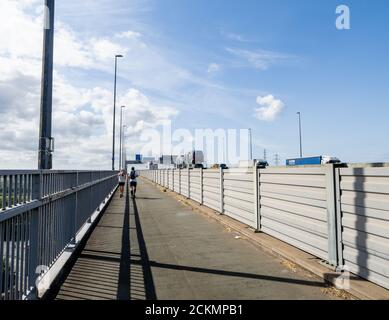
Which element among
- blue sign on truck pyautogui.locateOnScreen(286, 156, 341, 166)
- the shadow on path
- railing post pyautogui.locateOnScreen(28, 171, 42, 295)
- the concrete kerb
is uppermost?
blue sign on truck pyautogui.locateOnScreen(286, 156, 341, 166)

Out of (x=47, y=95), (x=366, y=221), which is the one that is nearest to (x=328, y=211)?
(x=366, y=221)

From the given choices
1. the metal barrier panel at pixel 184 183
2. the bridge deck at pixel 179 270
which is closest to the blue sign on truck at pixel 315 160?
the metal barrier panel at pixel 184 183

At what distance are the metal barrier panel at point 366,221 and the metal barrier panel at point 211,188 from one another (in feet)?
28.0

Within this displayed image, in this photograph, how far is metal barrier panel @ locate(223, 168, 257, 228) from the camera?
1037 centimetres

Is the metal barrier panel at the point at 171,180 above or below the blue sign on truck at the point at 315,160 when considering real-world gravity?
below

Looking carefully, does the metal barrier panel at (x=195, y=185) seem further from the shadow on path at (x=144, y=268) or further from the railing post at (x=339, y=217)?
the railing post at (x=339, y=217)

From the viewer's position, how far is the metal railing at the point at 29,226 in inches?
154

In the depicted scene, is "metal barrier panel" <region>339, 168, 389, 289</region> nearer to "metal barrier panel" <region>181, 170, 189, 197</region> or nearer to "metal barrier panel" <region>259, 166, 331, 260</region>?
"metal barrier panel" <region>259, 166, 331, 260</region>

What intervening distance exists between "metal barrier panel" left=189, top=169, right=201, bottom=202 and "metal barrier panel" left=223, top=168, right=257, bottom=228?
16.8 feet

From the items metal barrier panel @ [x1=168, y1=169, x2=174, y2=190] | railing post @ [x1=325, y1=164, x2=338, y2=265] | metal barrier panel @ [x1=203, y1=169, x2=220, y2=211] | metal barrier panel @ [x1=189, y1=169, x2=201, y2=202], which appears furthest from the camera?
metal barrier panel @ [x1=168, y1=169, x2=174, y2=190]

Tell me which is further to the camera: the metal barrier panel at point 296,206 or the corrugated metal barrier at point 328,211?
the metal barrier panel at point 296,206

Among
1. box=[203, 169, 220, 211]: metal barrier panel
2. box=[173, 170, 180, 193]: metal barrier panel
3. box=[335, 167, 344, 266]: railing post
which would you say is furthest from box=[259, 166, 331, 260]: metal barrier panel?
box=[173, 170, 180, 193]: metal barrier panel

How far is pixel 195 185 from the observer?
1938cm

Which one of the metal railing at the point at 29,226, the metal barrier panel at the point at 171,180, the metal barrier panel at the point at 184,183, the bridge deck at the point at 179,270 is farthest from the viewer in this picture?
the metal barrier panel at the point at 171,180
